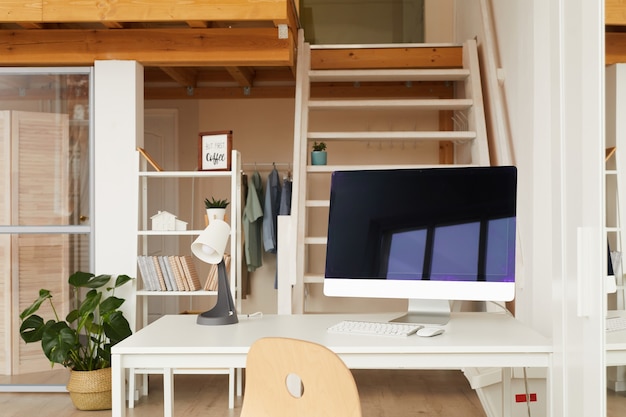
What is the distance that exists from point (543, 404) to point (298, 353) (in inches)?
77.7

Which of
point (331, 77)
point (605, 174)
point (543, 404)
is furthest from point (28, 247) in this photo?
point (605, 174)

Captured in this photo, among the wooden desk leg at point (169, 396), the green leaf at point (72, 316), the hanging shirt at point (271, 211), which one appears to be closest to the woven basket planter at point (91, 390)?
the green leaf at point (72, 316)

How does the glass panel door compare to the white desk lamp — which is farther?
the glass panel door

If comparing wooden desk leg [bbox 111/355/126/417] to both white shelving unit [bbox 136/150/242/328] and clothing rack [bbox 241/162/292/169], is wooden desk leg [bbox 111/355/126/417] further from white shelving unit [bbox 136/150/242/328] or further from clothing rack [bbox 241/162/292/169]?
clothing rack [bbox 241/162/292/169]

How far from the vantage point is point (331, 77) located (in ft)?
18.0

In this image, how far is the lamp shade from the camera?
275 centimetres

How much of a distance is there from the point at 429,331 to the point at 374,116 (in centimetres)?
454

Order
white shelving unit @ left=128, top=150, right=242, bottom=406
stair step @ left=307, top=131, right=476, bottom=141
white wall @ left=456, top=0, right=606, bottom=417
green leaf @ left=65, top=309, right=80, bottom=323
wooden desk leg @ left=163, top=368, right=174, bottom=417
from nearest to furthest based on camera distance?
white wall @ left=456, top=0, right=606, bottom=417
wooden desk leg @ left=163, top=368, right=174, bottom=417
green leaf @ left=65, top=309, right=80, bottom=323
white shelving unit @ left=128, top=150, right=242, bottom=406
stair step @ left=307, top=131, right=476, bottom=141

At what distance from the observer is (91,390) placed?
14.1 feet

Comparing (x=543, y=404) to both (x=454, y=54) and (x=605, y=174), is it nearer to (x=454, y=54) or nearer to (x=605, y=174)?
(x=605, y=174)

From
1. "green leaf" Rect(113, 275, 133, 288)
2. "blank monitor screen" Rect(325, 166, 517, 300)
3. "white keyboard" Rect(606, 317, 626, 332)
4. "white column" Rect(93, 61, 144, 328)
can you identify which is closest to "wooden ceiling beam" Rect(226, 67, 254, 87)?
"white column" Rect(93, 61, 144, 328)

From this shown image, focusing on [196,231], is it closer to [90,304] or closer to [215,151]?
[215,151]

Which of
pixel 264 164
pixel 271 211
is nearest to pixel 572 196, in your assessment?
pixel 271 211

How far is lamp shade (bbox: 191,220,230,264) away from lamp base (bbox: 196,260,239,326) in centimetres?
4
